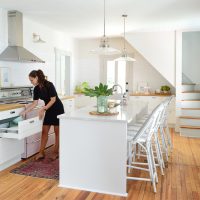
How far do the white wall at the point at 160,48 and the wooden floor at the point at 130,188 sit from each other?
2896mm

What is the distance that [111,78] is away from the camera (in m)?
7.41

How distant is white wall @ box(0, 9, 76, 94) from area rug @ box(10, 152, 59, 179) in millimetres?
1667

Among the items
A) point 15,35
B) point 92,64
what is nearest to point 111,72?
point 92,64

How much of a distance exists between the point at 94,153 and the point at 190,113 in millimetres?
3655

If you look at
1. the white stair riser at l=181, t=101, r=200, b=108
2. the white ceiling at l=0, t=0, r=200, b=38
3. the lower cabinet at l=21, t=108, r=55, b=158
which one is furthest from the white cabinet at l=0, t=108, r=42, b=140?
the white stair riser at l=181, t=101, r=200, b=108

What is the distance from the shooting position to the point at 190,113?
5.71 m

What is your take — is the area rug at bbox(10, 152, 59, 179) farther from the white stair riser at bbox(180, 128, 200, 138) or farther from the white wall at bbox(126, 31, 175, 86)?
the white wall at bbox(126, 31, 175, 86)

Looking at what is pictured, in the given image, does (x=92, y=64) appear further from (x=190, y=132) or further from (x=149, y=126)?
(x=149, y=126)

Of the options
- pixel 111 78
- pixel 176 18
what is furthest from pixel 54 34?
pixel 176 18

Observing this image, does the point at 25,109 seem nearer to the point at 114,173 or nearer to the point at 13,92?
the point at 13,92

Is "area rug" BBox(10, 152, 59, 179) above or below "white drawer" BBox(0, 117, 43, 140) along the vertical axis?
below

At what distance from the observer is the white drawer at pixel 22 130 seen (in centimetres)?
312

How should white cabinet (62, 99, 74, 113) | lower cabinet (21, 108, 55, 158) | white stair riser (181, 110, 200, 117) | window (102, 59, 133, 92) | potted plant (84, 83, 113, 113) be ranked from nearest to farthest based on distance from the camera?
potted plant (84, 83, 113, 113), lower cabinet (21, 108, 55, 158), white cabinet (62, 99, 74, 113), white stair riser (181, 110, 200, 117), window (102, 59, 133, 92)

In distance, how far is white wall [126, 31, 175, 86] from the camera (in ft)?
19.2
